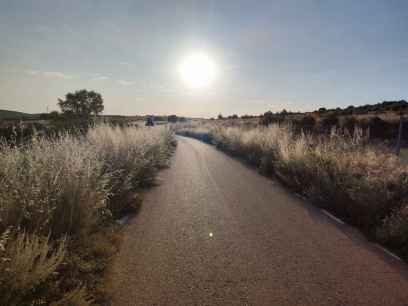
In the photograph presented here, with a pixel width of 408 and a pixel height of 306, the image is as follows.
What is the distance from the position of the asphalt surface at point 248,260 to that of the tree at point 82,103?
1801 inches

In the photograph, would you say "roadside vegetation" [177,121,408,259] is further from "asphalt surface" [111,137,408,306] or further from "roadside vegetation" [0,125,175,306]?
"roadside vegetation" [0,125,175,306]

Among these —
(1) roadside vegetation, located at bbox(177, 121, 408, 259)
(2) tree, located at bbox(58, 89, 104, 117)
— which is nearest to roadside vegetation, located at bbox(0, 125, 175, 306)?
(1) roadside vegetation, located at bbox(177, 121, 408, 259)

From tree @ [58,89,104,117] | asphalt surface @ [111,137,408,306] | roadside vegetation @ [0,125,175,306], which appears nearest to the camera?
roadside vegetation @ [0,125,175,306]

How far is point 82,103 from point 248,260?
52948 millimetres

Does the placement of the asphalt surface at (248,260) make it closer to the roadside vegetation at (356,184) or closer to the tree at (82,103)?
the roadside vegetation at (356,184)

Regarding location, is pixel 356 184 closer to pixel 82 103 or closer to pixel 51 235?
pixel 51 235

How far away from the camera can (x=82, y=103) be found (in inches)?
1909

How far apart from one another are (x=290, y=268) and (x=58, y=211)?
11.2ft

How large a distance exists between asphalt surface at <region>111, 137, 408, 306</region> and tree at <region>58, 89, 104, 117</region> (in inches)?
1801

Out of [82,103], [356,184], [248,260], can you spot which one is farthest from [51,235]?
[82,103]

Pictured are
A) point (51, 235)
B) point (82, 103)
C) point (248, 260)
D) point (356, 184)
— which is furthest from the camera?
point (82, 103)

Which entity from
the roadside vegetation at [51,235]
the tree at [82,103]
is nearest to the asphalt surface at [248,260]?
the roadside vegetation at [51,235]

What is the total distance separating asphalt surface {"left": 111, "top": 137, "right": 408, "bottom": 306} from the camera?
278 cm

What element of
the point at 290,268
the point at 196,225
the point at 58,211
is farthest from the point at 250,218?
the point at 58,211
